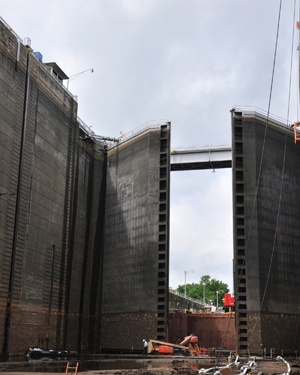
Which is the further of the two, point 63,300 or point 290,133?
point 290,133

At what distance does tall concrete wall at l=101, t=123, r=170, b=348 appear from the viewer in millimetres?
46750

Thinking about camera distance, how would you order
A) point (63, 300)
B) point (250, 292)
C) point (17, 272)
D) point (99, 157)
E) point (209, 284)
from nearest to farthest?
1. point (17, 272)
2. point (250, 292)
3. point (63, 300)
4. point (99, 157)
5. point (209, 284)

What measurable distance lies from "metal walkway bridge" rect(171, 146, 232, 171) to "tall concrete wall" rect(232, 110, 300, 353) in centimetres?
855

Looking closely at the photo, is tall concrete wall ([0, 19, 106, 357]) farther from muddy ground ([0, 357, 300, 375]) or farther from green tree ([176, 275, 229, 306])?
green tree ([176, 275, 229, 306])

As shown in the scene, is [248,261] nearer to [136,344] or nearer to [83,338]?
[136,344]

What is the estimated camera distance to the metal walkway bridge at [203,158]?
187 ft

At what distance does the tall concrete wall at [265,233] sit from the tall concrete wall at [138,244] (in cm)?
676

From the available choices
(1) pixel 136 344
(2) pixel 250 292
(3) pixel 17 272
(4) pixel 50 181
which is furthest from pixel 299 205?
(3) pixel 17 272

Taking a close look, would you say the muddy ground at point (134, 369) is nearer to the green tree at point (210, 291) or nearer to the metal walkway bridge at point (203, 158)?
the metal walkway bridge at point (203, 158)

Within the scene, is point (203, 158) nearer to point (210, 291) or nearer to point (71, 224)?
point (71, 224)

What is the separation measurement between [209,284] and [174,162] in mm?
126940

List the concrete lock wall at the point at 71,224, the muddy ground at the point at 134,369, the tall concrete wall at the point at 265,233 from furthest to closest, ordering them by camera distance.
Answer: the tall concrete wall at the point at 265,233, the concrete lock wall at the point at 71,224, the muddy ground at the point at 134,369

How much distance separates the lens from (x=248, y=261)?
4425 cm

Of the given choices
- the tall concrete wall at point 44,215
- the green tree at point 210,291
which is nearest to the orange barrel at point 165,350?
the tall concrete wall at point 44,215
